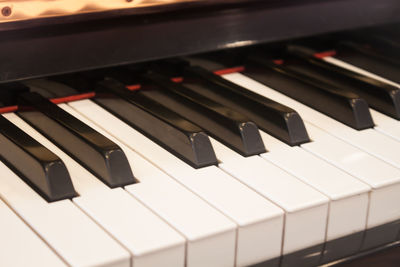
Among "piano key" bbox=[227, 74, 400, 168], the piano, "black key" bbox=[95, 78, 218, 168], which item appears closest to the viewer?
the piano

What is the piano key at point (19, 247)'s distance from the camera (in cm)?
99

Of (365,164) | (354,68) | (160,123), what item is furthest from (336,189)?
(354,68)

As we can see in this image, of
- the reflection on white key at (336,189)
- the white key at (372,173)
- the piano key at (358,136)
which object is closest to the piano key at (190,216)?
the reflection on white key at (336,189)

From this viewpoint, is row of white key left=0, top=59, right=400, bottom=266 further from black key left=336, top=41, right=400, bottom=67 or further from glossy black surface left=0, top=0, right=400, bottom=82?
black key left=336, top=41, right=400, bottom=67

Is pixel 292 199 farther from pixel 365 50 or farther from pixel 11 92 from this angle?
pixel 365 50

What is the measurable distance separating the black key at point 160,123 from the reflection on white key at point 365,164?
0.17m

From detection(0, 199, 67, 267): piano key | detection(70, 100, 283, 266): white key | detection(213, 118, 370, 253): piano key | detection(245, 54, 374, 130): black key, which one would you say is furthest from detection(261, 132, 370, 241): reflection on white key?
detection(0, 199, 67, 267): piano key

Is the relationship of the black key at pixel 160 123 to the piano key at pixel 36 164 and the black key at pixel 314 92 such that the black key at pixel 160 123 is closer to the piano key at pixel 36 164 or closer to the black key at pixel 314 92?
the piano key at pixel 36 164

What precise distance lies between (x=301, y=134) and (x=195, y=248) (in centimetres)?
46

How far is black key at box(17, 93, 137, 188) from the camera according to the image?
1218mm

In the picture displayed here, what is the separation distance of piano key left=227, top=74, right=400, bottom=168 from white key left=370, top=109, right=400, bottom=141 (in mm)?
23

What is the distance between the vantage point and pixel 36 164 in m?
1.19

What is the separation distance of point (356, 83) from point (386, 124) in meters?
0.17

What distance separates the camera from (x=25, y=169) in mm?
1215
